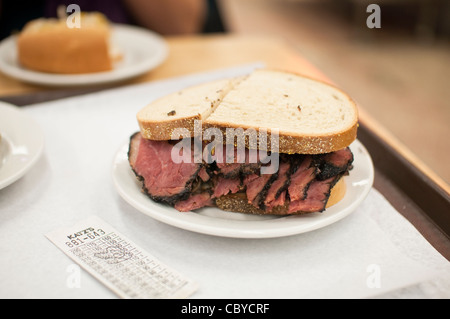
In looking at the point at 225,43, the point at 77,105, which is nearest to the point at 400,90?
the point at 225,43

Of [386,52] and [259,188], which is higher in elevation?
[259,188]

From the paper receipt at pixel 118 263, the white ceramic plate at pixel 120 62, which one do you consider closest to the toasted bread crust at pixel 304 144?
the paper receipt at pixel 118 263

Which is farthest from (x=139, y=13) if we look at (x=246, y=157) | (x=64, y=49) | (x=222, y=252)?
(x=222, y=252)

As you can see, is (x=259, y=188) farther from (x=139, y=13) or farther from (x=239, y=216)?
(x=139, y=13)

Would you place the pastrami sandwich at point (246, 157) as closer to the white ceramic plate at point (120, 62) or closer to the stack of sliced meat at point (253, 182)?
the stack of sliced meat at point (253, 182)

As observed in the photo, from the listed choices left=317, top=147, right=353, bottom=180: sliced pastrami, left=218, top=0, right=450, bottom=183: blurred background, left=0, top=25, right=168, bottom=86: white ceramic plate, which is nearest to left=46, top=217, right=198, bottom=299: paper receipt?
left=317, top=147, right=353, bottom=180: sliced pastrami
